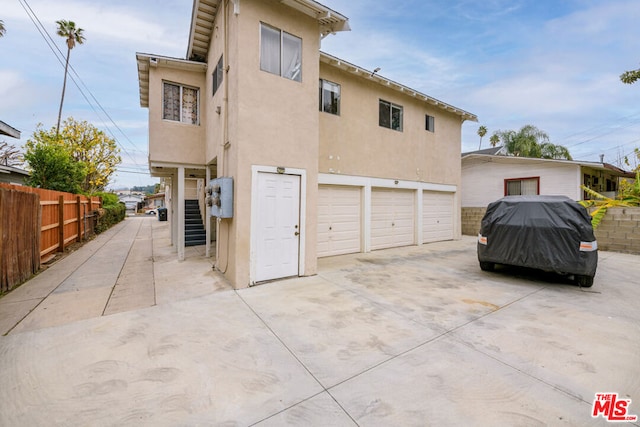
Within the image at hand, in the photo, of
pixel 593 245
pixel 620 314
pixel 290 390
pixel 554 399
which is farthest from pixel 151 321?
pixel 593 245

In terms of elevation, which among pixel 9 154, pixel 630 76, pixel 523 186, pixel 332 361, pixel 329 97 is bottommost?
pixel 332 361

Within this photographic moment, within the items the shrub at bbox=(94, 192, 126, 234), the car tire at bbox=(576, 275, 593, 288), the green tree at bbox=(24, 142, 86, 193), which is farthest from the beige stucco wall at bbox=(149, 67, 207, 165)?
Result: the car tire at bbox=(576, 275, 593, 288)

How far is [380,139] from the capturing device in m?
9.66

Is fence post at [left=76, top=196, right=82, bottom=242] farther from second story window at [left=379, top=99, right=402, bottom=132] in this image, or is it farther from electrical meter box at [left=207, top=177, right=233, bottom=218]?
second story window at [left=379, top=99, right=402, bottom=132]

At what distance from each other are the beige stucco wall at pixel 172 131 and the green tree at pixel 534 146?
23.1m

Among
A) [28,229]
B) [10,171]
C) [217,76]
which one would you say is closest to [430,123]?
[217,76]

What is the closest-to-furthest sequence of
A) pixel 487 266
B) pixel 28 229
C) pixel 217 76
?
pixel 28 229 → pixel 487 266 → pixel 217 76

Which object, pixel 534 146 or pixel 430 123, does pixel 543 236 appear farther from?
pixel 534 146

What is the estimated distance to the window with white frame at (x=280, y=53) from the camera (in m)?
5.73

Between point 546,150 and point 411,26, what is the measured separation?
17552 millimetres

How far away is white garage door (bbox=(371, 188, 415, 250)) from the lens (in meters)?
9.84

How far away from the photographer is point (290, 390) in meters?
2.46

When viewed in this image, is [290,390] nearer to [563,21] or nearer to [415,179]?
[415,179]
